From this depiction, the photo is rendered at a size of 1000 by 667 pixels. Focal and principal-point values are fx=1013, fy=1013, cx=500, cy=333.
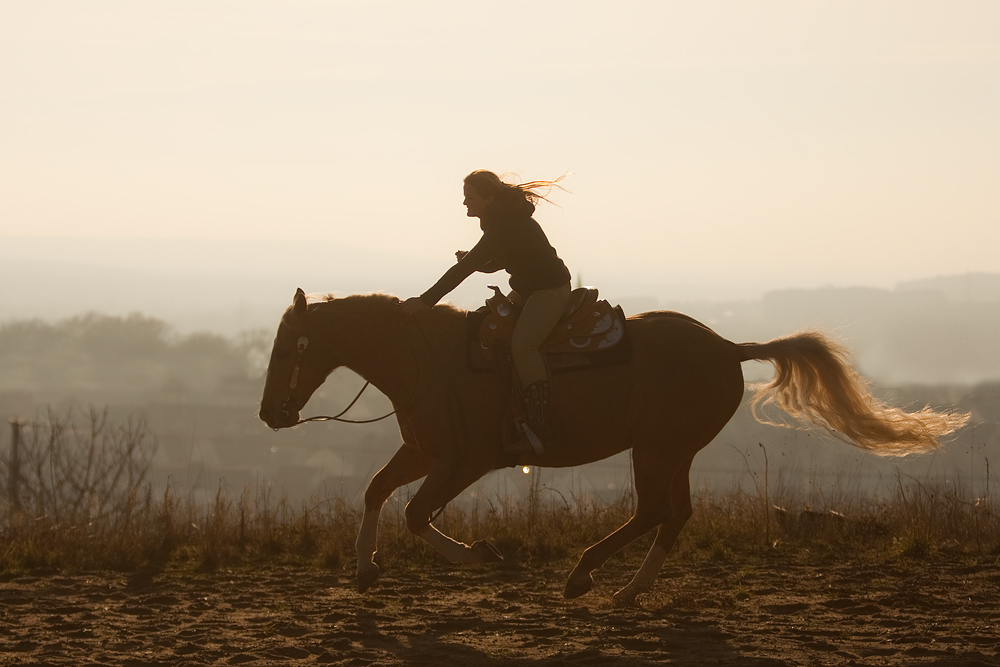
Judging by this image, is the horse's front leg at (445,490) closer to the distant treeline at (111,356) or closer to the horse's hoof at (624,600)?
the horse's hoof at (624,600)

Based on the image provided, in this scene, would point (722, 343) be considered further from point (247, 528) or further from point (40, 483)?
point (40, 483)

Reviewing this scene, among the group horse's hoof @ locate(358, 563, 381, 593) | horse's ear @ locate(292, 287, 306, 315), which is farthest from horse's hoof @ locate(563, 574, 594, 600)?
horse's ear @ locate(292, 287, 306, 315)

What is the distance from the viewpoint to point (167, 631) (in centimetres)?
641

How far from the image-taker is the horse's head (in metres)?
7.00

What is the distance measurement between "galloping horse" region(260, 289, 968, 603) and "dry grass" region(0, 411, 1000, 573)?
1.89 meters

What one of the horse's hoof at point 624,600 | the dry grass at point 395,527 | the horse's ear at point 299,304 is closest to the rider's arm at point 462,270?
the horse's ear at point 299,304

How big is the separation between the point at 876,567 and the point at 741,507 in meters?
2.16

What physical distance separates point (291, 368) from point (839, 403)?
12.7ft

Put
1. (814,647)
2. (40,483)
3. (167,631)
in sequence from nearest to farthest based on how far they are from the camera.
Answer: (814,647) < (167,631) < (40,483)

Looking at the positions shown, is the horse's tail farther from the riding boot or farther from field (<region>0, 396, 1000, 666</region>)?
the riding boot

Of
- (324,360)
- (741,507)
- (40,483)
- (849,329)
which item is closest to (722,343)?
(849,329)

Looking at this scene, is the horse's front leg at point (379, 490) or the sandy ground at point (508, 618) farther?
the horse's front leg at point (379, 490)

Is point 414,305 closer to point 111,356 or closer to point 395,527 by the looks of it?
point 395,527

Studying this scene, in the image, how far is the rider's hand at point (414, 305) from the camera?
673cm
